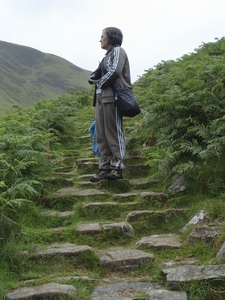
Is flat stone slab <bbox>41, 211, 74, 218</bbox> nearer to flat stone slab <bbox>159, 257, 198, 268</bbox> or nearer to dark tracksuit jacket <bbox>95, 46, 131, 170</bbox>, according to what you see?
dark tracksuit jacket <bbox>95, 46, 131, 170</bbox>

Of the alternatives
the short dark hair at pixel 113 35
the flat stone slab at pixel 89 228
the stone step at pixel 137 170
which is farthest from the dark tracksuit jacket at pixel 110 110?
the flat stone slab at pixel 89 228

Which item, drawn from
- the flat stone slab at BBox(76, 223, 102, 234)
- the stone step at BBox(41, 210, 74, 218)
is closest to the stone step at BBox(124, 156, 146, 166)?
the stone step at BBox(41, 210, 74, 218)

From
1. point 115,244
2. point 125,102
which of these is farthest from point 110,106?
point 115,244

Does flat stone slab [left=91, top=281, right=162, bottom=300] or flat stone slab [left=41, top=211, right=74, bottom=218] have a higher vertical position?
flat stone slab [left=41, top=211, right=74, bottom=218]

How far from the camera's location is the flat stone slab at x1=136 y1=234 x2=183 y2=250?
4.99 meters

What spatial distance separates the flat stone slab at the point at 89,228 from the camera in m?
5.46

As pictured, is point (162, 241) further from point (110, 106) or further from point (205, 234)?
point (110, 106)

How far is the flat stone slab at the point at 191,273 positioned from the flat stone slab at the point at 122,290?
0.19 m

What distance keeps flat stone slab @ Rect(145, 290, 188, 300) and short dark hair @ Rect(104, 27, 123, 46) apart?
4836mm

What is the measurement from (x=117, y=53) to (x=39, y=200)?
9.59ft

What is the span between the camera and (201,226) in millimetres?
5059

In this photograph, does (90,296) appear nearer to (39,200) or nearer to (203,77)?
(39,200)

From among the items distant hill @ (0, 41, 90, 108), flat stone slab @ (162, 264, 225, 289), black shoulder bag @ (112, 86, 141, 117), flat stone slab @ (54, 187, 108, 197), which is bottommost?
flat stone slab @ (162, 264, 225, 289)

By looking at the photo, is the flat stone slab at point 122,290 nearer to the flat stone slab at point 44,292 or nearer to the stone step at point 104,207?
the flat stone slab at point 44,292
